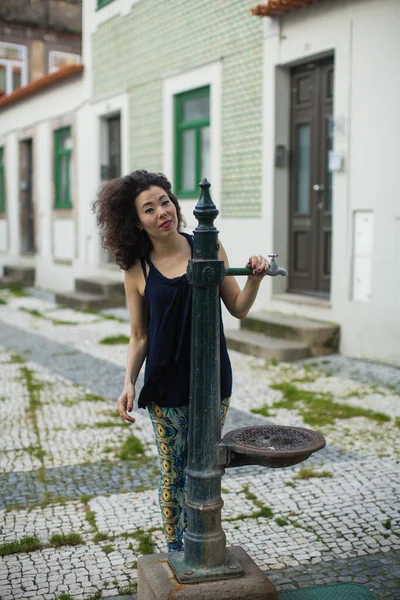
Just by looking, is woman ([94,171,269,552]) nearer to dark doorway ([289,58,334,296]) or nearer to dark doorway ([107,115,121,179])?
dark doorway ([289,58,334,296])

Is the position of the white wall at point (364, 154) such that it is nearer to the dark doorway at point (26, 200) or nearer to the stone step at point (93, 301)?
the stone step at point (93, 301)

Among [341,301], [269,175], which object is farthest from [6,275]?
[341,301]

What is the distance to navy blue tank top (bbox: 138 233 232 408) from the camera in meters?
3.14

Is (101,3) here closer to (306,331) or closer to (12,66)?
(306,331)

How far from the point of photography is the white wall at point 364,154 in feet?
25.5

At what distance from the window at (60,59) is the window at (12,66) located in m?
0.99

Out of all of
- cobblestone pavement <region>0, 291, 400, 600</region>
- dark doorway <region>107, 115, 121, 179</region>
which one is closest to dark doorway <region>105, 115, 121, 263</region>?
dark doorway <region>107, 115, 121, 179</region>

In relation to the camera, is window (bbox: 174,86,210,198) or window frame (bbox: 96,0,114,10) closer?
window (bbox: 174,86,210,198)

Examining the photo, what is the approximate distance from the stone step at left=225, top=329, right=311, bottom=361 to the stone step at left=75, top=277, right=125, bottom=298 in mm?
4406

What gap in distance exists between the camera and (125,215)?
10.7 feet

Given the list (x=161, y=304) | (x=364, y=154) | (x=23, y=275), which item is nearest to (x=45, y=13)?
(x=23, y=275)

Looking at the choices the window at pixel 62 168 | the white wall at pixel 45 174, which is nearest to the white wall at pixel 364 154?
the white wall at pixel 45 174

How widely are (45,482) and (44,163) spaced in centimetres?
1333

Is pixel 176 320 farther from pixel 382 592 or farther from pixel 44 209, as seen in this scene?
pixel 44 209
